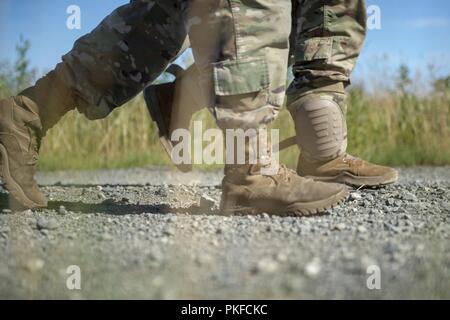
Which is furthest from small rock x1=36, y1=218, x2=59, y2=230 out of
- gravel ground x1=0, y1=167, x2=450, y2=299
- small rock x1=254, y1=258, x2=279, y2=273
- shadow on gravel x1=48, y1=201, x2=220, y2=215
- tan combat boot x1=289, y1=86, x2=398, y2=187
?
tan combat boot x1=289, y1=86, x2=398, y2=187

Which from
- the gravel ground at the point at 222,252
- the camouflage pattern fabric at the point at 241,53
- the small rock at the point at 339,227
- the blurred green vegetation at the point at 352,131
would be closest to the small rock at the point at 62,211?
the gravel ground at the point at 222,252

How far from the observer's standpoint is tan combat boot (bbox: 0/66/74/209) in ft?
7.04

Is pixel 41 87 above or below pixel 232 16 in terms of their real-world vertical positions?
below

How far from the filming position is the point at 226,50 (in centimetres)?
184

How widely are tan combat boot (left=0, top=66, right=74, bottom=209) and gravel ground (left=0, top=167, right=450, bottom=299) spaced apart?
10 cm

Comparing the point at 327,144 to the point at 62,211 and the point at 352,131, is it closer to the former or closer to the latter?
the point at 62,211

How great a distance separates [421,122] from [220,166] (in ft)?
6.64

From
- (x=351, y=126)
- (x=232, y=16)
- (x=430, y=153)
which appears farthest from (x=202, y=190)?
(x=430, y=153)

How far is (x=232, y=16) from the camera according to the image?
182 cm

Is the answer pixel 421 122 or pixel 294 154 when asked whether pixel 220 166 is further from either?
pixel 421 122

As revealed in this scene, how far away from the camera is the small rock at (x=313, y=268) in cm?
130

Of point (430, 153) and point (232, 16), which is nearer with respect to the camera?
point (232, 16)

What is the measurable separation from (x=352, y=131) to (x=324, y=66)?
9.42ft
